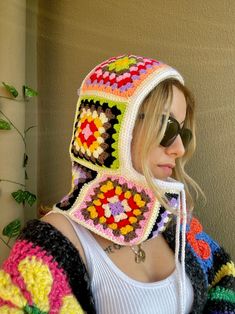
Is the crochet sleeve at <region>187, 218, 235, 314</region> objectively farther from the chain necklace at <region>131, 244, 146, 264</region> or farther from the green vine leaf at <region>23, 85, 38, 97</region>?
the green vine leaf at <region>23, 85, 38, 97</region>

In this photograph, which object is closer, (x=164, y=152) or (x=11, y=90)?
(x=164, y=152)

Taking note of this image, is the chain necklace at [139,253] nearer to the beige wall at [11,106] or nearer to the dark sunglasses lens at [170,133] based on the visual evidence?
the dark sunglasses lens at [170,133]

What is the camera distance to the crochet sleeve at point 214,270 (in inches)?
35.2

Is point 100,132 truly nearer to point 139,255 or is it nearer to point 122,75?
point 122,75

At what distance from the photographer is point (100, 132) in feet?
2.59

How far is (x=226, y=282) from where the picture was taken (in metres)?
0.93

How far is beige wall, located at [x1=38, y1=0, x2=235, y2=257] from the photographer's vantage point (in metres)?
0.99

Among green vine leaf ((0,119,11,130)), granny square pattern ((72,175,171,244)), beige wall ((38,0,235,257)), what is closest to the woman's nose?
granny square pattern ((72,175,171,244))

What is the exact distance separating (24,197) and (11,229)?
0.14 meters

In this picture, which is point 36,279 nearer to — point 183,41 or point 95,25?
point 183,41

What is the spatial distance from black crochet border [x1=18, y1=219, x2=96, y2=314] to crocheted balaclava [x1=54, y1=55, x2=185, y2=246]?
0.22 feet

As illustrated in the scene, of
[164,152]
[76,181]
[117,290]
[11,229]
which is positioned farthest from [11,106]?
[117,290]

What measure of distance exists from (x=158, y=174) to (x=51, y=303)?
0.36m

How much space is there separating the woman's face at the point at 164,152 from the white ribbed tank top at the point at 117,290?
0.68 ft
